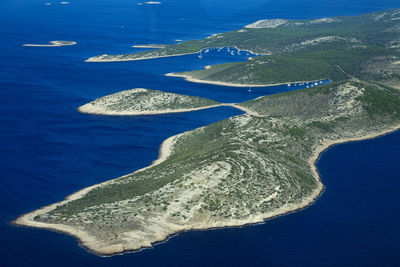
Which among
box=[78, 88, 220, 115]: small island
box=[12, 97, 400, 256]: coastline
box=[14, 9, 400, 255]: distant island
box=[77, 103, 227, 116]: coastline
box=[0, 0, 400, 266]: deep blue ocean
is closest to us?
box=[0, 0, 400, 266]: deep blue ocean

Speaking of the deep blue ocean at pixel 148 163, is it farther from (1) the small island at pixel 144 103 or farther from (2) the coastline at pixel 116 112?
(1) the small island at pixel 144 103

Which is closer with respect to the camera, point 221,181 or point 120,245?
point 120,245

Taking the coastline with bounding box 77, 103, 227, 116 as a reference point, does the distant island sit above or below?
above

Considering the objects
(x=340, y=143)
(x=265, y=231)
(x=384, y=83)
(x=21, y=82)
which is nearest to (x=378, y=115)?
(x=340, y=143)

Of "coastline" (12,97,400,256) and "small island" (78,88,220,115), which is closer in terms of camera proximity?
"coastline" (12,97,400,256)

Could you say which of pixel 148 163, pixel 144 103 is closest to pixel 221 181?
pixel 148 163

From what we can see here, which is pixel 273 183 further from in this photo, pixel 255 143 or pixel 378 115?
pixel 378 115

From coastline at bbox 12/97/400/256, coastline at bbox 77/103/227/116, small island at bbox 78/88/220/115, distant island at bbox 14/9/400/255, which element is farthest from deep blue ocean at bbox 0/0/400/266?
small island at bbox 78/88/220/115

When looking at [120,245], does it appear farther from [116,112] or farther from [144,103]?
[144,103]

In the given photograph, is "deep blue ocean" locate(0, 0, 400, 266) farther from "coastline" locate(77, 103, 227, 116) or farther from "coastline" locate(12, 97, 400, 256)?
"coastline" locate(77, 103, 227, 116)

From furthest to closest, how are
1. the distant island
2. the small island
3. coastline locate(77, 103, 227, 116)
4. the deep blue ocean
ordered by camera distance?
the small island < coastline locate(77, 103, 227, 116) < the distant island < the deep blue ocean

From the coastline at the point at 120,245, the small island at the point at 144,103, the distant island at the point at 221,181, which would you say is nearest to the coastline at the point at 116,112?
the small island at the point at 144,103
